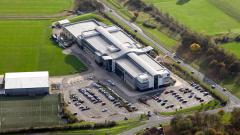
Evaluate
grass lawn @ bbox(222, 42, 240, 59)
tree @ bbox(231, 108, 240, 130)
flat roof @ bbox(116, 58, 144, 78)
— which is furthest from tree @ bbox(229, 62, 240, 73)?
tree @ bbox(231, 108, 240, 130)

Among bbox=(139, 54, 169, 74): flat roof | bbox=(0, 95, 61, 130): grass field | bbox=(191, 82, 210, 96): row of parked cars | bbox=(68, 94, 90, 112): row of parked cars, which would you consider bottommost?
bbox=(191, 82, 210, 96): row of parked cars

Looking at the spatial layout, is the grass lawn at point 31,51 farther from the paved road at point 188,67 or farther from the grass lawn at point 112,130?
the grass lawn at point 112,130

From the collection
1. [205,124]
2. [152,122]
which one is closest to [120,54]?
[152,122]

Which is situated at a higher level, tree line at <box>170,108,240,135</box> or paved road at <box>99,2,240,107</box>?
tree line at <box>170,108,240,135</box>

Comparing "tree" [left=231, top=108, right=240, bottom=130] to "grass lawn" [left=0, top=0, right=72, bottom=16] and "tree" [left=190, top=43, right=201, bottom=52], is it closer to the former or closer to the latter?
"tree" [left=190, top=43, right=201, bottom=52]

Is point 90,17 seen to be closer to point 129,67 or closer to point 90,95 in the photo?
point 129,67

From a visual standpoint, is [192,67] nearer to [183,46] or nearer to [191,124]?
[183,46]

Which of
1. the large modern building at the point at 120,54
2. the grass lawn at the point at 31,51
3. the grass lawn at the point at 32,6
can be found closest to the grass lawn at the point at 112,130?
the large modern building at the point at 120,54
